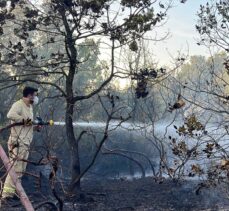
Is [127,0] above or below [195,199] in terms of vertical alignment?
above

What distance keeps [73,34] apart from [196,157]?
12.3 ft

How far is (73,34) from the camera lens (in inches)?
360

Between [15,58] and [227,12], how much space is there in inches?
169

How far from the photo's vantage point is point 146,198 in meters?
9.07

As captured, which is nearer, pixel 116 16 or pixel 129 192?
pixel 116 16

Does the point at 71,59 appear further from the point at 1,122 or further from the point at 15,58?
the point at 1,122

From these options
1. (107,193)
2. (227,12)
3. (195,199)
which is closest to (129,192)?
(107,193)

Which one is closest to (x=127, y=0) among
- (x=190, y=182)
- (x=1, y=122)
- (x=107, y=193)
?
(x=107, y=193)

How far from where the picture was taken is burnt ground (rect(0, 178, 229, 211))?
8109 millimetres

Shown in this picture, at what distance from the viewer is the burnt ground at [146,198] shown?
8109mm

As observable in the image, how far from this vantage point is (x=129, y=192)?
382 inches

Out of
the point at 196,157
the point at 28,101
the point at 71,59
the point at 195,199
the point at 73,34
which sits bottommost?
the point at 195,199

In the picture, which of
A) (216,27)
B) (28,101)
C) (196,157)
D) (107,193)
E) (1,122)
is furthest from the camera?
(1,122)

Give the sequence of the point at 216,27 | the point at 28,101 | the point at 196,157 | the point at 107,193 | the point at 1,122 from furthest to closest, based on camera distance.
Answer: the point at 1,122 < the point at 107,193 < the point at 216,27 < the point at 28,101 < the point at 196,157
